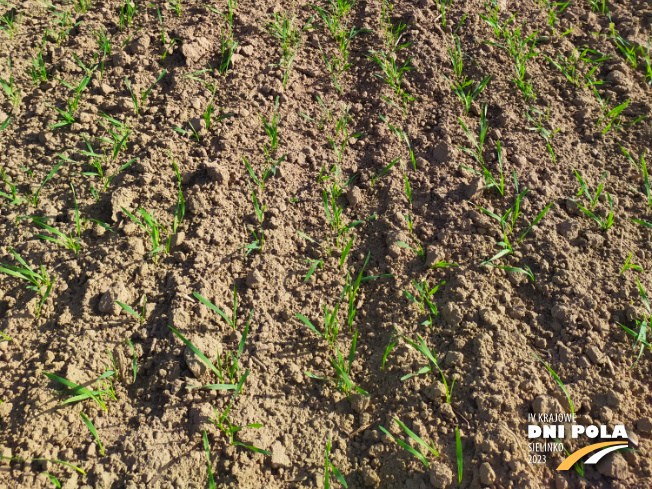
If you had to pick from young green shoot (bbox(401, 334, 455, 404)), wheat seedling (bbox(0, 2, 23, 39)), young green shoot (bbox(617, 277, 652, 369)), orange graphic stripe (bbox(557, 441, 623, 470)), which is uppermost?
wheat seedling (bbox(0, 2, 23, 39))

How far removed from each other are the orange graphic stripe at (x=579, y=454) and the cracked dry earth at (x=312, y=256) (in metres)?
0.02

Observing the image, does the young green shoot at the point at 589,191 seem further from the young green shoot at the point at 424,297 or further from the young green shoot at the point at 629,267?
the young green shoot at the point at 424,297

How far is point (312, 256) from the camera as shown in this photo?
231 cm

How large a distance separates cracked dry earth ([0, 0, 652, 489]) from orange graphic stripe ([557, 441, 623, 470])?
0.02m

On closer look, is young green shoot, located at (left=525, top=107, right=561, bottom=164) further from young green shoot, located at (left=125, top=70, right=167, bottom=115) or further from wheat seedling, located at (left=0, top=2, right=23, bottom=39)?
wheat seedling, located at (left=0, top=2, right=23, bottom=39)

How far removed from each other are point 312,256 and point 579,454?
52.1 inches

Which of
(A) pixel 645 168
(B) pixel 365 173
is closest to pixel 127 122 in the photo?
(B) pixel 365 173

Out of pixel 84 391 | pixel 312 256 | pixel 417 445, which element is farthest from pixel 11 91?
pixel 417 445

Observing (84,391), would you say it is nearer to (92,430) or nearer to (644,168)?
(92,430)

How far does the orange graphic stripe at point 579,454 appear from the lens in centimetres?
179

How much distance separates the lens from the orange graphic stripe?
5.88 feet

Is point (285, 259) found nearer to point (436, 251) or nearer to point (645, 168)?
point (436, 251)

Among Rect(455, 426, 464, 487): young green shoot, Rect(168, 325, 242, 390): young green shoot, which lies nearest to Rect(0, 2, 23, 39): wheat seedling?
Rect(168, 325, 242, 390): young green shoot

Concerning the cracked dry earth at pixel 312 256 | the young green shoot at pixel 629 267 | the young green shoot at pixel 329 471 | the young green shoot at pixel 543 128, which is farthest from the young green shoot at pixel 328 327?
the young green shoot at pixel 543 128
